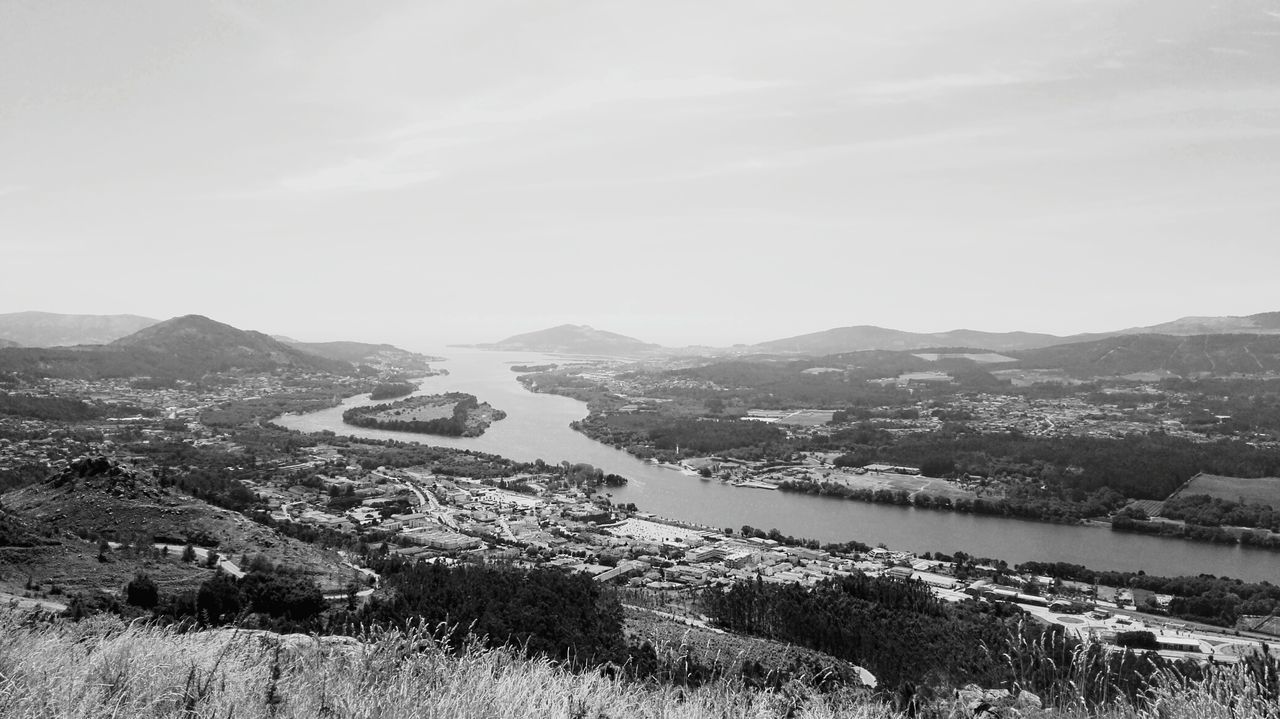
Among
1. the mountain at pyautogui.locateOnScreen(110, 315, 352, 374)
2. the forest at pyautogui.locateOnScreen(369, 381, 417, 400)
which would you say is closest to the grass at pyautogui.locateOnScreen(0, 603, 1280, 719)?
the forest at pyautogui.locateOnScreen(369, 381, 417, 400)

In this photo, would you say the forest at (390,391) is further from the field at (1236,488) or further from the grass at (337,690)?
the grass at (337,690)

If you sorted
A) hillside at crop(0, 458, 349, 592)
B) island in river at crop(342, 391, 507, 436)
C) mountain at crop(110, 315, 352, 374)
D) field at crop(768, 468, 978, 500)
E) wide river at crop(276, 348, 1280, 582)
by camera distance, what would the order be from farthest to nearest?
mountain at crop(110, 315, 352, 374) → island in river at crop(342, 391, 507, 436) → field at crop(768, 468, 978, 500) → wide river at crop(276, 348, 1280, 582) → hillside at crop(0, 458, 349, 592)

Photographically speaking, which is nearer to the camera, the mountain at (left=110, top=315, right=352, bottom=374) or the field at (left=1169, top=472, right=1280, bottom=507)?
the field at (left=1169, top=472, right=1280, bottom=507)

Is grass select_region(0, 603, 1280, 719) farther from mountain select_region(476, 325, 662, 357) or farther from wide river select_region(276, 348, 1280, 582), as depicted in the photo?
mountain select_region(476, 325, 662, 357)

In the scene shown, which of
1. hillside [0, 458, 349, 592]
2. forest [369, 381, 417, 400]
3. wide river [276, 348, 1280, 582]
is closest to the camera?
hillside [0, 458, 349, 592]

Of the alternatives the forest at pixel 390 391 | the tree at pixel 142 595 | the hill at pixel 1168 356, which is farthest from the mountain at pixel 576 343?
the tree at pixel 142 595

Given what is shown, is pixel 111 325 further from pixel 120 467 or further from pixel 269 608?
pixel 269 608
